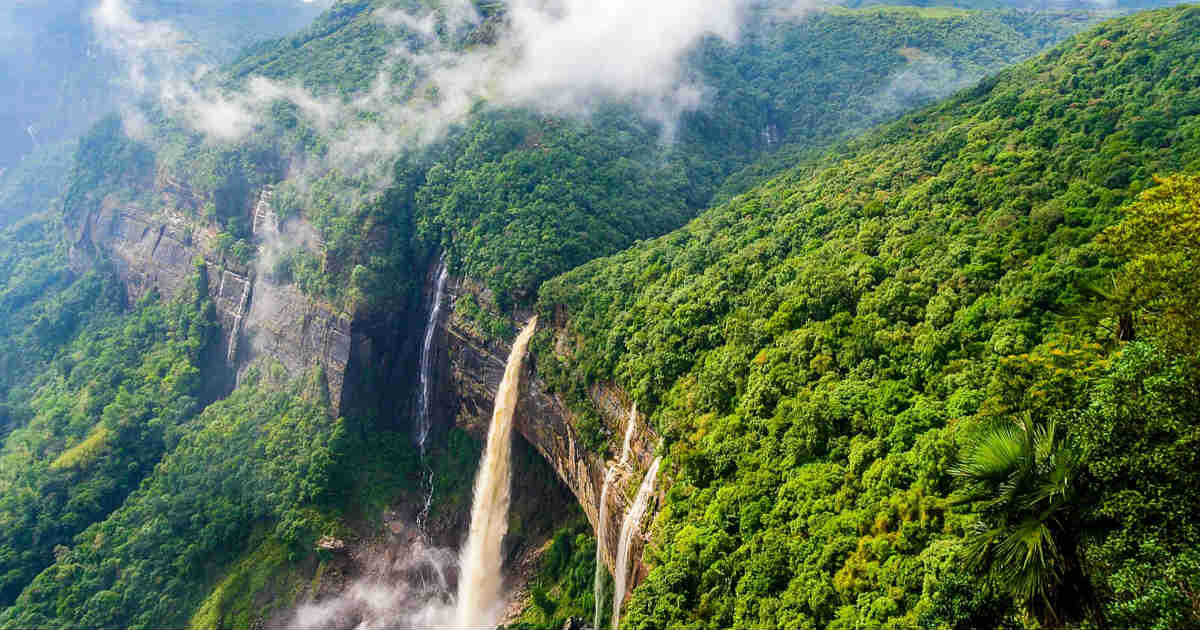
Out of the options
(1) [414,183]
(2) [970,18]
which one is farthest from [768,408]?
(2) [970,18]

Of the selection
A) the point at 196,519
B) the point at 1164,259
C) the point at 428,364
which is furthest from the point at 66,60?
the point at 1164,259

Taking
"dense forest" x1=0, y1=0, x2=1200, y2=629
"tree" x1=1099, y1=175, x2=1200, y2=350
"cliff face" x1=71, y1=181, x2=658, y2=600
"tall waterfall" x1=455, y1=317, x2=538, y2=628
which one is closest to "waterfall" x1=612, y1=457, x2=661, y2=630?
"dense forest" x1=0, y1=0, x2=1200, y2=629

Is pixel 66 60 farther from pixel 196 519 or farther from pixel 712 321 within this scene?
pixel 712 321

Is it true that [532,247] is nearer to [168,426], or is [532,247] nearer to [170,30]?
[168,426]

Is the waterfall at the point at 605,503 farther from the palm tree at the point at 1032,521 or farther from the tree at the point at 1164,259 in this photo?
the tree at the point at 1164,259

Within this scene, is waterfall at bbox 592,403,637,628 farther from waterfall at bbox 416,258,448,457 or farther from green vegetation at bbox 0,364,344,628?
green vegetation at bbox 0,364,344,628
